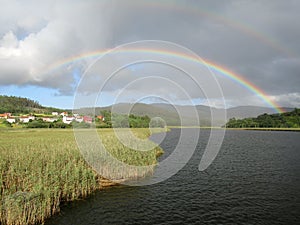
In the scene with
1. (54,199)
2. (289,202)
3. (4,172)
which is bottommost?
(289,202)

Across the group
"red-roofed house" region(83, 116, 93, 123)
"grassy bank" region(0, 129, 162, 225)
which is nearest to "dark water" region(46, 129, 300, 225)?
"grassy bank" region(0, 129, 162, 225)

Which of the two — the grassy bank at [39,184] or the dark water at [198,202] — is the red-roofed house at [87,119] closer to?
the grassy bank at [39,184]

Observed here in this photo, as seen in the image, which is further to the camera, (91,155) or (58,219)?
(91,155)

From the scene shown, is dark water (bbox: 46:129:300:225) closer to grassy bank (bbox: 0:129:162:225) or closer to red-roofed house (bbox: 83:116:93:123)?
grassy bank (bbox: 0:129:162:225)

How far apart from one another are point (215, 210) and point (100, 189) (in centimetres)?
1039

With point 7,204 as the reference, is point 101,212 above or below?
below

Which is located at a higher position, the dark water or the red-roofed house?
the red-roofed house

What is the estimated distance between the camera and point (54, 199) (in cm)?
1767

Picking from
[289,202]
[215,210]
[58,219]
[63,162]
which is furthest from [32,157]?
[289,202]

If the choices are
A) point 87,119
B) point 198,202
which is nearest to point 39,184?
point 198,202

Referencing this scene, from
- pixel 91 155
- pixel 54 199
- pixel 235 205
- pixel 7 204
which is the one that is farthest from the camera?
pixel 91 155

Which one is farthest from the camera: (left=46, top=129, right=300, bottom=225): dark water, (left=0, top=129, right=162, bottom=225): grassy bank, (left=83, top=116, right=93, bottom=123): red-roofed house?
(left=83, top=116, right=93, bottom=123): red-roofed house

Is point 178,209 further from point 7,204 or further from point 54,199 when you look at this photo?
point 7,204

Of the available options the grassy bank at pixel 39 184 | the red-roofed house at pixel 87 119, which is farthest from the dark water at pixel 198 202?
the red-roofed house at pixel 87 119
